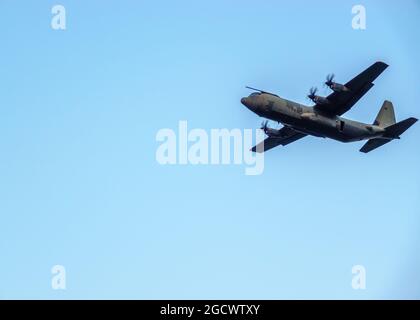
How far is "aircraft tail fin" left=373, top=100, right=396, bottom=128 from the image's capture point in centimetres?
5203

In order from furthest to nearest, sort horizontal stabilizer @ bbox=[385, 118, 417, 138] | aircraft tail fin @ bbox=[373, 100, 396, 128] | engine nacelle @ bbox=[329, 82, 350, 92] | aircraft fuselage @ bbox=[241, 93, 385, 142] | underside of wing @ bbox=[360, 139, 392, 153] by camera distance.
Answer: aircraft tail fin @ bbox=[373, 100, 396, 128] < underside of wing @ bbox=[360, 139, 392, 153] < horizontal stabilizer @ bbox=[385, 118, 417, 138] < engine nacelle @ bbox=[329, 82, 350, 92] < aircraft fuselage @ bbox=[241, 93, 385, 142]

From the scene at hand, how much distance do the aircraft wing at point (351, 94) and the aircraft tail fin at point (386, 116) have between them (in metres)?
4.06

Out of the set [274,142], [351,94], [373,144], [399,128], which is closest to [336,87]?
[351,94]

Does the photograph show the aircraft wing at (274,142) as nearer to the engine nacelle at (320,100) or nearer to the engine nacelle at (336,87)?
the engine nacelle at (320,100)

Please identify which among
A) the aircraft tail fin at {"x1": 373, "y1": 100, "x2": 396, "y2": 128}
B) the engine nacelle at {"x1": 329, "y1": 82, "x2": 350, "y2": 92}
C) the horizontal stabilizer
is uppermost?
the engine nacelle at {"x1": 329, "y1": 82, "x2": 350, "y2": 92}

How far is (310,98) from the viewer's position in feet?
157

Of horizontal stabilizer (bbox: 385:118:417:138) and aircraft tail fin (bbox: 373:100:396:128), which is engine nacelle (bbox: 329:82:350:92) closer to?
horizontal stabilizer (bbox: 385:118:417:138)

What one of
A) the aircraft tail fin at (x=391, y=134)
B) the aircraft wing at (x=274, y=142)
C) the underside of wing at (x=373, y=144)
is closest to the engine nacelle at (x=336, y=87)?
the aircraft tail fin at (x=391, y=134)

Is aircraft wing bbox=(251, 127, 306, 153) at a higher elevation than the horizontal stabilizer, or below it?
below

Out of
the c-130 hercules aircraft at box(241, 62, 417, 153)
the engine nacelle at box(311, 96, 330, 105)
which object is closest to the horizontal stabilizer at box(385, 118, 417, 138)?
the c-130 hercules aircraft at box(241, 62, 417, 153)
